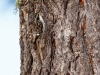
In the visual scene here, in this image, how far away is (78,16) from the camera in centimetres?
167

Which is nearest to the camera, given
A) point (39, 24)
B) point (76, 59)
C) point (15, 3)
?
point (76, 59)

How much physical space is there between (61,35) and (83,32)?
0.13 m

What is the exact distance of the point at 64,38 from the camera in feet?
5.32

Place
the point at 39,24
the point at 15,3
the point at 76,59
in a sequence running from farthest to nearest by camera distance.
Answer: the point at 15,3 < the point at 39,24 < the point at 76,59

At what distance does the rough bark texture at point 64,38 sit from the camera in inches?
62.7

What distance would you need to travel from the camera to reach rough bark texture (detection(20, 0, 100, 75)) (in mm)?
1592

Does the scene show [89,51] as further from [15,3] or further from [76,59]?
[15,3]

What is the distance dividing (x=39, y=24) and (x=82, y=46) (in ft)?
0.94

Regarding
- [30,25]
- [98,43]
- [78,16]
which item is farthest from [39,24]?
[98,43]

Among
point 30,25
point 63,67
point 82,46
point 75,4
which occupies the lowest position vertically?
point 63,67

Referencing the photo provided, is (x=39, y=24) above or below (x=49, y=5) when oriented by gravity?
below

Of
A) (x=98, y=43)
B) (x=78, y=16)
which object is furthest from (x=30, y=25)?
(x=98, y=43)

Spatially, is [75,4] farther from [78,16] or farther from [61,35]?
[61,35]

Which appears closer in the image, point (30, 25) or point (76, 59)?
point (76, 59)
